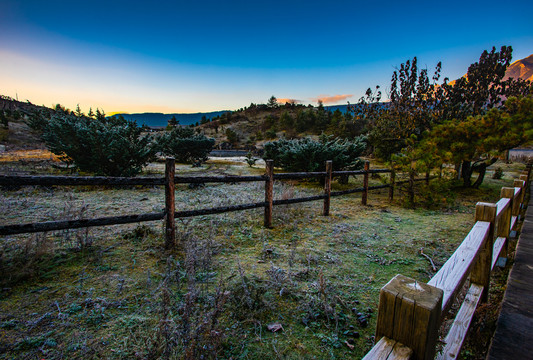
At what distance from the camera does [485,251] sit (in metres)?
2.26

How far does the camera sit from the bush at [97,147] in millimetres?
7824

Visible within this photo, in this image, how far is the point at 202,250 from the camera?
3.60m

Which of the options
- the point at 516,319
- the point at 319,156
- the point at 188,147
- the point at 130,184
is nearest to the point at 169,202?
the point at 130,184

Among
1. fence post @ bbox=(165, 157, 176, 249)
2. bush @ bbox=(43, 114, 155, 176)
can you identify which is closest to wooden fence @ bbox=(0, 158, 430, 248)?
fence post @ bbox=(165, 157, 176, 249)

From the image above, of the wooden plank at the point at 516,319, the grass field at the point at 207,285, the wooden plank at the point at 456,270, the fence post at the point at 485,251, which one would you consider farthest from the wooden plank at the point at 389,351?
the fence post at the point at 485,251

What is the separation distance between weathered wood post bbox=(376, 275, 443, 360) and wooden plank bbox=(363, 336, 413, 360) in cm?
2

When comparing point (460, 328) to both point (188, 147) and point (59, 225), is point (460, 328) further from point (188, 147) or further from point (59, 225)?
point (188, 147)

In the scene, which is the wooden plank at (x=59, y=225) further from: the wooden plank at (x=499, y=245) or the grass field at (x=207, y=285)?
the wooden plank at (x=499, y=245)

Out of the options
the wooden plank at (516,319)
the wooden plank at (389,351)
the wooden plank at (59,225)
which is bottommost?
the wooden plank at (516,319)

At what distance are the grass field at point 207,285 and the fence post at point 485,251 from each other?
100 cm

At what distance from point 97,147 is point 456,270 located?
9.20 m

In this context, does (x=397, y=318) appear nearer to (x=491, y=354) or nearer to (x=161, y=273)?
(x=491, y=354)

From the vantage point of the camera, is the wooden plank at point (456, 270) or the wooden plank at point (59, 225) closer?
the wooden plank at point (456, 270)

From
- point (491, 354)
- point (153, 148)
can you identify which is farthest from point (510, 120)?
point (153, 148)
